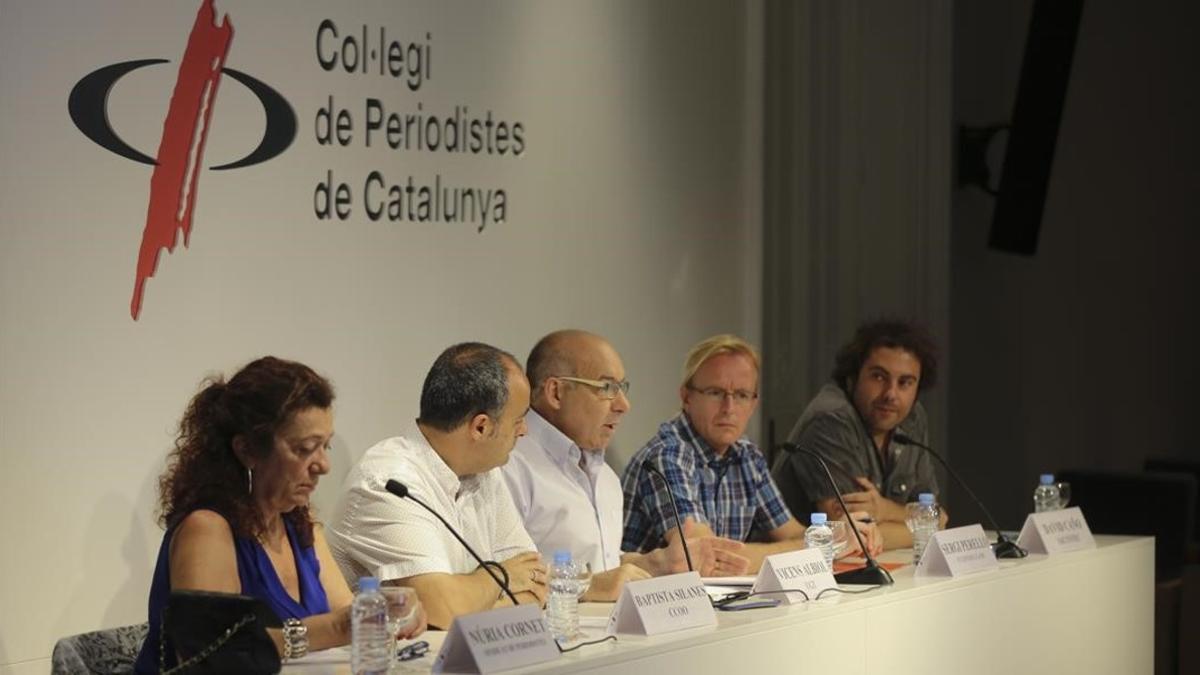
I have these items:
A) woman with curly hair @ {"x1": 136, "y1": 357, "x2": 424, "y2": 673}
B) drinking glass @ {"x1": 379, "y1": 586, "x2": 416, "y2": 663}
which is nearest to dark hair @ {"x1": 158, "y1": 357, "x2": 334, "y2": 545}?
woman with curly hair @ {"x1": 136, "y1": 357, "x2": 424, "y2": 673}

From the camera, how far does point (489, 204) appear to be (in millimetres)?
5176

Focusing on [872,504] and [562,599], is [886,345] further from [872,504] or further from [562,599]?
[562,599]

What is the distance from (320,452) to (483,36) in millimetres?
2253

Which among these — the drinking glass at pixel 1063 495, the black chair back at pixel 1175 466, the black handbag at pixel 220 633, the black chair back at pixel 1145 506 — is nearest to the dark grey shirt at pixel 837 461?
the drinking glass at pixel 1063 495

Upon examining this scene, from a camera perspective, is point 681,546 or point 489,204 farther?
point 489,204

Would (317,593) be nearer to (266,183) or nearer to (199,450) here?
(199,450)

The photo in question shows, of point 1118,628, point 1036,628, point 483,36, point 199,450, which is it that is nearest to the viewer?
point 199,450

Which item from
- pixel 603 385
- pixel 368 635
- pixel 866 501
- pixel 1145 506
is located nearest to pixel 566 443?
pixel 603 385

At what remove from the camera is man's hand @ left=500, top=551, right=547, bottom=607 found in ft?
11.4

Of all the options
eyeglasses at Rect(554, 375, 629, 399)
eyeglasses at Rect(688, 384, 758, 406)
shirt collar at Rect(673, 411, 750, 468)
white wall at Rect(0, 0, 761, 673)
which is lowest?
shirt collar at Rect(673, 411, 750, 468)

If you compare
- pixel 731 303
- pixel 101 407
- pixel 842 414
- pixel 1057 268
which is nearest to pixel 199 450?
pixel 101 407

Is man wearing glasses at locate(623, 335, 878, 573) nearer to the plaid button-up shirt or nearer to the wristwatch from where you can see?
the plaid button-up shirt

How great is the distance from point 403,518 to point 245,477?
0.44m

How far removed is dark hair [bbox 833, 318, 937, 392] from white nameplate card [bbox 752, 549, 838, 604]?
1.72 meters
